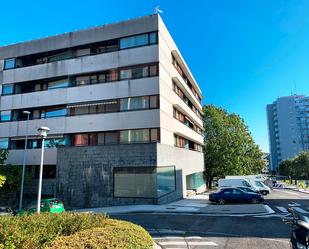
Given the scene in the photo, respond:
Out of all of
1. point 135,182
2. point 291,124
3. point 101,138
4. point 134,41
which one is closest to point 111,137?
point 101,138

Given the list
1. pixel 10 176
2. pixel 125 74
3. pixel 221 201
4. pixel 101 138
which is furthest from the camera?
pixel 101 138

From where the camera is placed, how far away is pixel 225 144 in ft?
179

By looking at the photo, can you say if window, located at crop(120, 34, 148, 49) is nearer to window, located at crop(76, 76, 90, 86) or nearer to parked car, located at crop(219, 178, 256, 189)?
window, located at crop(76, 76, 90, 86)

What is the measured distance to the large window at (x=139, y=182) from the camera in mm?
25516

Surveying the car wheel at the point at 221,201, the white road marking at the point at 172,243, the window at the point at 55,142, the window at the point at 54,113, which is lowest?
the white road marking at the point at 172,243

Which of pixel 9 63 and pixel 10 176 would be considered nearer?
pixel 10 176

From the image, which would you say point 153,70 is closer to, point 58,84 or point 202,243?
point 58,84

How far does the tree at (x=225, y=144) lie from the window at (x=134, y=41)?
3157cm

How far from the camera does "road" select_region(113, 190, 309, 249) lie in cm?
1170

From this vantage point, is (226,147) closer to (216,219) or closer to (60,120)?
(60,120)

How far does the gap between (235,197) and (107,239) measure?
68.9 feet

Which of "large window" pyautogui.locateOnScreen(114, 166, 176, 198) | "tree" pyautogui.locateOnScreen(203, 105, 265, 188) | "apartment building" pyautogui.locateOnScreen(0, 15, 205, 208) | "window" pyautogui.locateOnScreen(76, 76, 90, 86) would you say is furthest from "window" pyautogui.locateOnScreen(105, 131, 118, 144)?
"tree" pyautogui.locateOnScreen(203, 105, 265, 188)

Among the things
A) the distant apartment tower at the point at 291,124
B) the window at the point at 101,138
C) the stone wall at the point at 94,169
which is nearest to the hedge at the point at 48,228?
the stone wall at the point at 94,169

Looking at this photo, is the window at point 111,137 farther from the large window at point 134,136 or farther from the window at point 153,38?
the window at point 153,38
